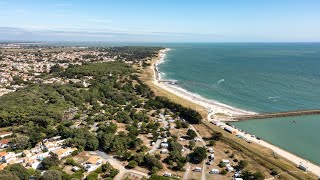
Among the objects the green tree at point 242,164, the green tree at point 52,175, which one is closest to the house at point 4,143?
the green tree at point 52,175

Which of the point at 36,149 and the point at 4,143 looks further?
the point at 4,143

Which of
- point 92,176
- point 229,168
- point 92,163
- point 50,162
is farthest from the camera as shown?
point 92,163

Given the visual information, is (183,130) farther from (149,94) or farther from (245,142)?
(149,94)

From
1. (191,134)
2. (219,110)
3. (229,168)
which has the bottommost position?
(229,168)

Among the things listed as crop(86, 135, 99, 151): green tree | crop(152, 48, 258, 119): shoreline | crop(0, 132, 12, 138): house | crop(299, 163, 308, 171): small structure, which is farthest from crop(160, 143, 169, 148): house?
crop(0, 132, 12, 138): house

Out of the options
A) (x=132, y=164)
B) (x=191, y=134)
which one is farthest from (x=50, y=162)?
(x=191, y=134)

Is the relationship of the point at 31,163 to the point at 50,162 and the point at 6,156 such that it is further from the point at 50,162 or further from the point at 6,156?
the point at 6,156

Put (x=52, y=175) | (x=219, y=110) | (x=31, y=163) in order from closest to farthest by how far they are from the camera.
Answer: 1. (x=52, y=175)
2. (x=31, y=163)
3. (x=219, y=110)

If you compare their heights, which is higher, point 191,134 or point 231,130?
point 191,134
